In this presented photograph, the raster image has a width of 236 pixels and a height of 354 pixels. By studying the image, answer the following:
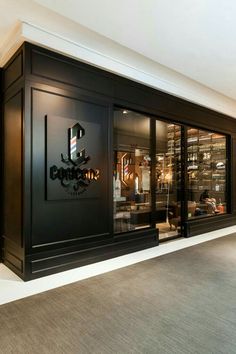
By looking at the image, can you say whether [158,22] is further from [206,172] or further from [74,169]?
[206,172]

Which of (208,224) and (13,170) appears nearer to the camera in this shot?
(13,170)

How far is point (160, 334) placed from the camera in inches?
92.0

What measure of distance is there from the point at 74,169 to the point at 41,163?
22.8 inches

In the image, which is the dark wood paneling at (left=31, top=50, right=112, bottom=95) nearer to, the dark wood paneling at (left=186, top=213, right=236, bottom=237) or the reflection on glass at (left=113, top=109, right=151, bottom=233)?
the reflection on glass at (left=113, top=109, right=151, bottom=233)

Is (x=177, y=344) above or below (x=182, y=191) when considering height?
below

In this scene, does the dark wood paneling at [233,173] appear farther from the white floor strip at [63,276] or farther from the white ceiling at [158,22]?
the white ceiling at [158,22]

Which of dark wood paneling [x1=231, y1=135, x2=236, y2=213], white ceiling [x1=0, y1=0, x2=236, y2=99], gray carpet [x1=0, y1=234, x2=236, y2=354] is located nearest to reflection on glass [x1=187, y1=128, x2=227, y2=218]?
dark wood paneling [x1=231, y1=135, x2=236, y2=213]

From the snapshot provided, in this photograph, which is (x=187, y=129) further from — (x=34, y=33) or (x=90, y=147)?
(x=34, y=33)

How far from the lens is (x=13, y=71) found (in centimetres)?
406

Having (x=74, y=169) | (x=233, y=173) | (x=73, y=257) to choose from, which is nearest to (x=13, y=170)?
(x=74, y=169)

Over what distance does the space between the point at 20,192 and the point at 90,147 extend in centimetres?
140

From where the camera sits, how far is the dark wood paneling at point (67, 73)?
3822 millimetres

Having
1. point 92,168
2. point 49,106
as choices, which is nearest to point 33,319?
point 92,168

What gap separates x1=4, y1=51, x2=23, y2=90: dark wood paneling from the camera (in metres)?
3.80
